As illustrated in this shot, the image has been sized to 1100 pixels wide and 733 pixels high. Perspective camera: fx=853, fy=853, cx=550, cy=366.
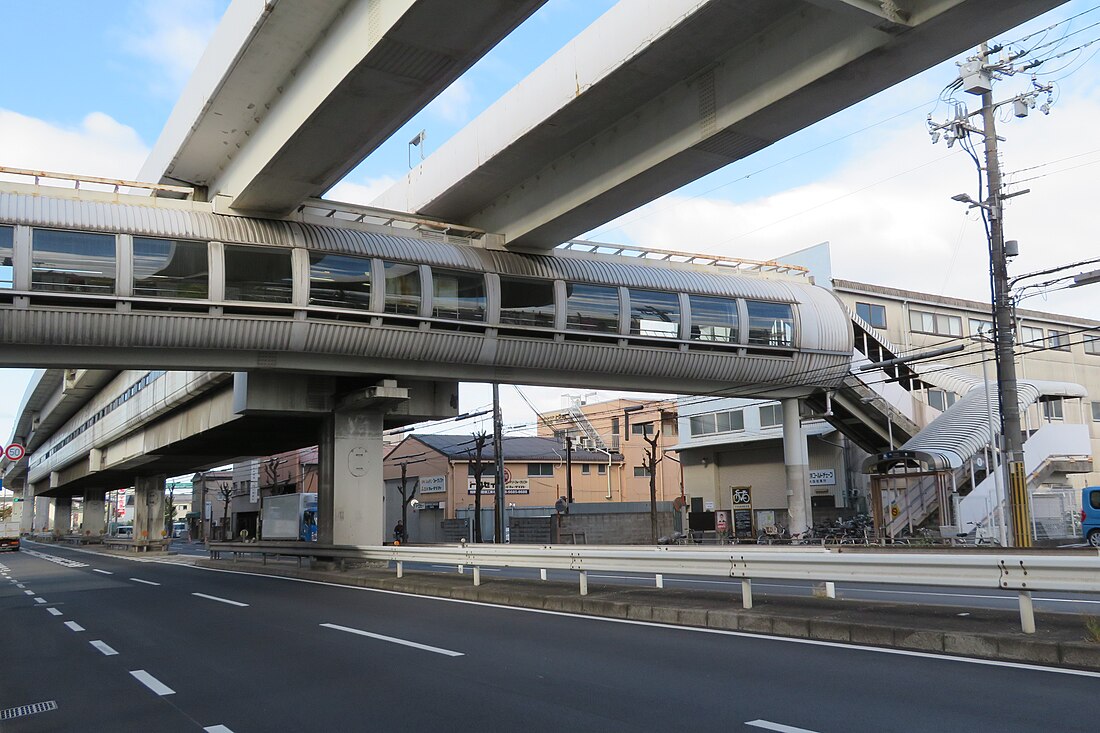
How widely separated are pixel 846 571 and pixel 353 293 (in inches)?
563

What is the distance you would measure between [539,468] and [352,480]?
135 ft

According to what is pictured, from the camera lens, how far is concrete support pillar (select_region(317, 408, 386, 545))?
80.2ft

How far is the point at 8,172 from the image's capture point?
57.9 feet

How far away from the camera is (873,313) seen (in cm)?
4309

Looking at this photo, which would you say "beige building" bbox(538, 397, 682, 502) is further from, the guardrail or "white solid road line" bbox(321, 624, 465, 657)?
"white solid road line" bbox(321, 624, 465, 657)

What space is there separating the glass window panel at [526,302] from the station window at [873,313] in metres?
24.5

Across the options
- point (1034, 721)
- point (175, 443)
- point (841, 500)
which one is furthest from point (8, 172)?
point (841, 500)

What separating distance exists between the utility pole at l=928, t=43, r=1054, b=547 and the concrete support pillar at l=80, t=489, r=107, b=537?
270 feet

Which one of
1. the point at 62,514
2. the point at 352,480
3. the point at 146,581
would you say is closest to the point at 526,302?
the point at 352,480

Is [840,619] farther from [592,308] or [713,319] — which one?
[713,319]

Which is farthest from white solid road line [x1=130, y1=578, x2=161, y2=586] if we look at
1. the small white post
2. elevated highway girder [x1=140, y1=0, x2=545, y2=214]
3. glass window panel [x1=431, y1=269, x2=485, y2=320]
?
the small white post

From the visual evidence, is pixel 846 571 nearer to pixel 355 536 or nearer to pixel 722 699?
pixel 722 699

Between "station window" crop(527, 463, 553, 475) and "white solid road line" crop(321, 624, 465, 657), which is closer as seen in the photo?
"white solid road line" crop(321, 624, 465, 657)

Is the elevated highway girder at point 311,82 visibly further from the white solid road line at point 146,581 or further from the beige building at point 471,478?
the beige building at point 471,478
